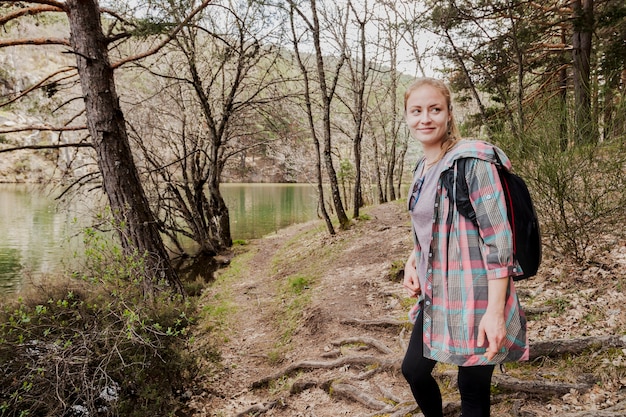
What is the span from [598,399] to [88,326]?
4.09m

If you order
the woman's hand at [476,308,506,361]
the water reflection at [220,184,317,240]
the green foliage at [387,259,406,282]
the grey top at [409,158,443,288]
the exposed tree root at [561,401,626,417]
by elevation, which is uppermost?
the grey top at [409,158,443,288]

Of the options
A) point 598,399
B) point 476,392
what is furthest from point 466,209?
point 598,399

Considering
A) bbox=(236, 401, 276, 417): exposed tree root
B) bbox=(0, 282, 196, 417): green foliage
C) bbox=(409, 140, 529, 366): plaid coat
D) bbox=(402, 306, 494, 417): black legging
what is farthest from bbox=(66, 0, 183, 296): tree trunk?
bbox=(409, 140, 529, 366): plaid coat

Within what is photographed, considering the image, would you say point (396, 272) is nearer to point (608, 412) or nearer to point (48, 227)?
point (608, 412)

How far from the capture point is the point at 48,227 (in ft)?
62.2

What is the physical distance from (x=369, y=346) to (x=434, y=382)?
253cm

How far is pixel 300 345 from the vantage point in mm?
5195

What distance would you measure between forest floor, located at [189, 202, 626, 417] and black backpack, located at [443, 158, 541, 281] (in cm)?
132

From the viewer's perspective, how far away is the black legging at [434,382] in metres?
1.71

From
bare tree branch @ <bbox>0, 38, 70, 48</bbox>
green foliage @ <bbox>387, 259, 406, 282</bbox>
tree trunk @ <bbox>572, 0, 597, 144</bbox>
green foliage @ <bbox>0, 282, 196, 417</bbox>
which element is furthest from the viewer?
tree trunk @ <bbox>572, 0, 597, 144</bbox>

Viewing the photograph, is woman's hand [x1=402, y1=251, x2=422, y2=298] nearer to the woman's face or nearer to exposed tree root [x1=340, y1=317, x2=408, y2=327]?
the woman's face

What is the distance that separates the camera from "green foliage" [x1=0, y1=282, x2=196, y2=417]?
3.27m

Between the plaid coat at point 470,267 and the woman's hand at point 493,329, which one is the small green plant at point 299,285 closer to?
the plaid coat at point 470,267

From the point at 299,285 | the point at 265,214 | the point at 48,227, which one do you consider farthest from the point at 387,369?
the point at 265,214
